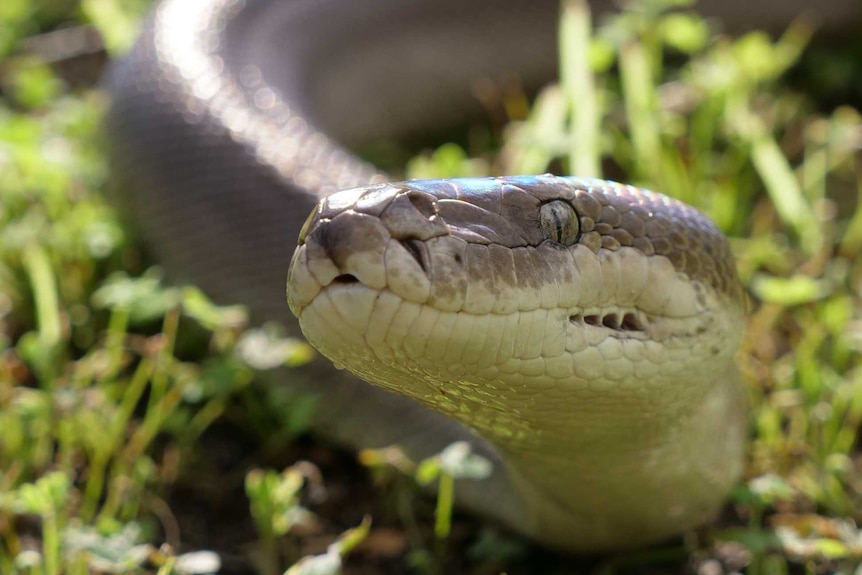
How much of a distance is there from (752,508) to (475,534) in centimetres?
76

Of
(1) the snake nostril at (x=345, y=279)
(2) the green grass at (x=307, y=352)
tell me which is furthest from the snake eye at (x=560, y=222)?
(2) the green grass at (x=307, y=352)

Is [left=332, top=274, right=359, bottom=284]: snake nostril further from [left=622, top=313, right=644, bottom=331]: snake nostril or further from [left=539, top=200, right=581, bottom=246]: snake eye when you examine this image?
[left=622, top=313, right=644, bottom=331]: snake nostril

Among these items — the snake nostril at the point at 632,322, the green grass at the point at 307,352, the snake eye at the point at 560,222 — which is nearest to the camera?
the snake eye at the point at 560,222

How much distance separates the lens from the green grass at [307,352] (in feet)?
8.66

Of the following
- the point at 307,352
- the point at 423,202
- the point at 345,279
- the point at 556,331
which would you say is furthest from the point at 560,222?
the point at 307,352

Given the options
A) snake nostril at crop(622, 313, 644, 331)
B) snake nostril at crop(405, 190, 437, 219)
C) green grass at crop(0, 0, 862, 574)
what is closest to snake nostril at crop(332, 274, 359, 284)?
snake nostril at crop(405, 190, 437, 219)

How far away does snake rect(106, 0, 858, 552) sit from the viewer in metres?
1.73

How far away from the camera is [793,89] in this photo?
5090 millimetres

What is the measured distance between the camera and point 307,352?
3.05m

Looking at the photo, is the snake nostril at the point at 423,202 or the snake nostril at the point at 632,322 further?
the snake nostril at the point at 632,322

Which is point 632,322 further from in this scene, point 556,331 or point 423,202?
point 423,202

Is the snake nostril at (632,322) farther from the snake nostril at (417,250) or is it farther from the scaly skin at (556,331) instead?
the snake nostril at (417,250)

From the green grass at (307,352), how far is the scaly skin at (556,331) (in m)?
0.21

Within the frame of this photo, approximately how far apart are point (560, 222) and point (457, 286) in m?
0.37
